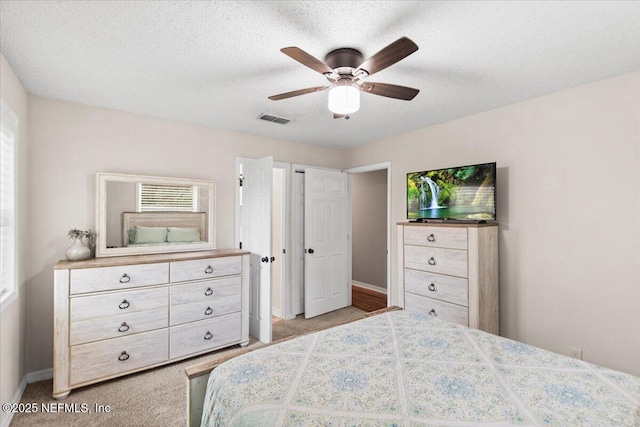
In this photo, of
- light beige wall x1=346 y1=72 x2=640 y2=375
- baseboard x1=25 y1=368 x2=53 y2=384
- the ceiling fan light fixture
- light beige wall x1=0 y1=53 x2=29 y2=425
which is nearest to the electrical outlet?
light beige wall x1=346 y1=72 x2=640 y2=375

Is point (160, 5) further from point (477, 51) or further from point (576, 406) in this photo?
point (576, 406)

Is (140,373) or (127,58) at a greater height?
(127,58)

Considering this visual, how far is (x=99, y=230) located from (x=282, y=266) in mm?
2075

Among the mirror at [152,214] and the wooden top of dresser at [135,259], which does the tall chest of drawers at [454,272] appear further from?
the mirror at [152,214]

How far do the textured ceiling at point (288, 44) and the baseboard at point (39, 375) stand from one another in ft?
7.68

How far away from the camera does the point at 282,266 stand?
408cm

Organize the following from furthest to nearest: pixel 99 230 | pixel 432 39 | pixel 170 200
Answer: pixel 170 200
pixel 99 230
pixel 432 39

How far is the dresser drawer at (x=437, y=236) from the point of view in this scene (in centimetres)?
267

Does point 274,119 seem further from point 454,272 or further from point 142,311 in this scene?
point 454,272

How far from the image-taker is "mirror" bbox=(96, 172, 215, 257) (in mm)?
2818

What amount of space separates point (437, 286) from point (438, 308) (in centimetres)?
20

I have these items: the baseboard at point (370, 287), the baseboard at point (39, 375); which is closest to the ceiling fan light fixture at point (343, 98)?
the baseboard at point (39, 375)

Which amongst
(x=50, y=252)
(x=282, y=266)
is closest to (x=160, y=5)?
(x=50, y=252)

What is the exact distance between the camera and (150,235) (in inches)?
120
